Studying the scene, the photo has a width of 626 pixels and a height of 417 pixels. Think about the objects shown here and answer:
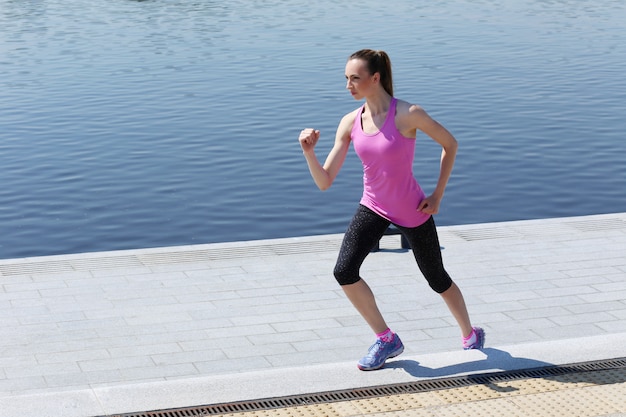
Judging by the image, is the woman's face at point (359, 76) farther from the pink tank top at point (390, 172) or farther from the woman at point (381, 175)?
the pink tank top at point (390, 172)

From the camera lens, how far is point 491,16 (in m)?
34.9

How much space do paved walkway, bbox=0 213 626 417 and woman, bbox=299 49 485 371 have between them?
0.38 meters

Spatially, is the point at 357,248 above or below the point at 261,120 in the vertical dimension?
above

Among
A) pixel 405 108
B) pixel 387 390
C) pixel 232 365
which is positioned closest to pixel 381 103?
→ pixel 405 108

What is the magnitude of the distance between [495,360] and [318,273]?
2.89 m

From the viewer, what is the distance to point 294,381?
6.00 m

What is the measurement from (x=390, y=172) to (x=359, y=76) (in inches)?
20.4

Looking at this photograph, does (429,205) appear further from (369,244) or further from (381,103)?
(381,103)

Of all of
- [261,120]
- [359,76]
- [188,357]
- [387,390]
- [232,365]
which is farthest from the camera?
[261,120]

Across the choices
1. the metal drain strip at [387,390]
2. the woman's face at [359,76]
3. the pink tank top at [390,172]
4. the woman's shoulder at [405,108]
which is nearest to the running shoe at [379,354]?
the metal drain strip at [387,390]

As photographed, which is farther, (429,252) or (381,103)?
(429,252)

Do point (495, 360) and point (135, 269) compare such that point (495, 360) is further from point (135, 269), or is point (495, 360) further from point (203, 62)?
point (203, 62)

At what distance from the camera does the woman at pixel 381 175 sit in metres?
6.06

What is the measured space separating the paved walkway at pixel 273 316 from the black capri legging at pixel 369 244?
488 millimetres
